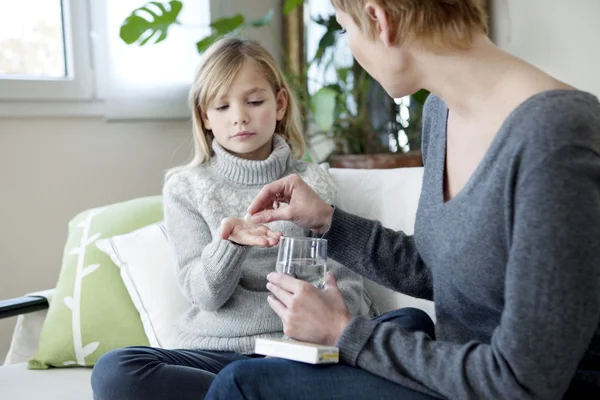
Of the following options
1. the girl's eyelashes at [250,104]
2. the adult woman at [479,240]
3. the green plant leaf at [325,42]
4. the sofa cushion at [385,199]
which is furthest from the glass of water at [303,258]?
the green plant leaf at [325,42]

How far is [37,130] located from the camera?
2.72 metres

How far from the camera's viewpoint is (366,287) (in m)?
1.92

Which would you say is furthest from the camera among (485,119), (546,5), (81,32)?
(546,5)

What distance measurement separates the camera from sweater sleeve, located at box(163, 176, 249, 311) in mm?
1607

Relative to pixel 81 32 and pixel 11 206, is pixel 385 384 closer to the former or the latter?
pixel 11 206

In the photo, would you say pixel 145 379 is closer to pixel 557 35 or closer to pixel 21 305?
pixel 21 305

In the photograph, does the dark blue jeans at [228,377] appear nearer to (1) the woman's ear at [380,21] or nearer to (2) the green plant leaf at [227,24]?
(1) the woman's ear at [380,21]

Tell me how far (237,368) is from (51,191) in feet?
6.42

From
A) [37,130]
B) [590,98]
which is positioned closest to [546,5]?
[37,130]

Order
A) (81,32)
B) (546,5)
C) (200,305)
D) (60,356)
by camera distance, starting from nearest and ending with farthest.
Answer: (200,305) → (60,356) → (81,32) → (546,5)

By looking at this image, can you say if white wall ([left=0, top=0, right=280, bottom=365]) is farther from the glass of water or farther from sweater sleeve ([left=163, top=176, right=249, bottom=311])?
the glass of water

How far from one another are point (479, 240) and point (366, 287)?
90 cm

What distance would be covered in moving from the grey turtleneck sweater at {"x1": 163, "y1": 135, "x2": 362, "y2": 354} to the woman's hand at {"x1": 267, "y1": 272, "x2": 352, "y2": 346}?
452 millimetres

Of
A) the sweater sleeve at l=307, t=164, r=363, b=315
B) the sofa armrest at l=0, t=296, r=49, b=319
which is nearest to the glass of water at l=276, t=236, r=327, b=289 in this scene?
the sweater sleeve at l=307, t=164, r=363, b=315
